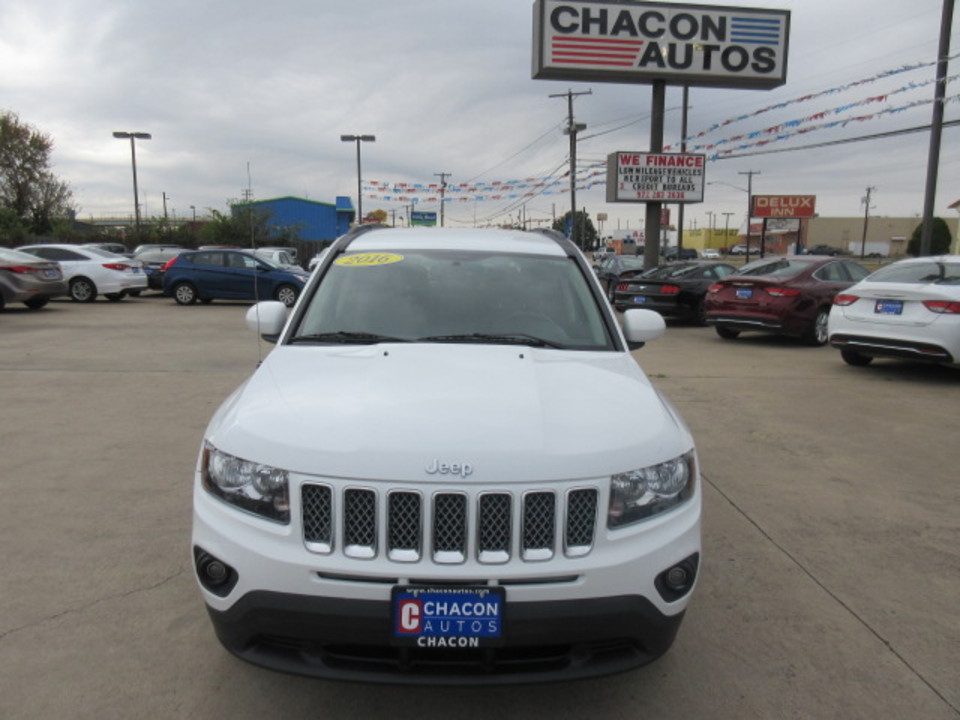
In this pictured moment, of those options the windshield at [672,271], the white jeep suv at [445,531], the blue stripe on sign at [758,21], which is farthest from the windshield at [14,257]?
the blue stripe on sign at [758,21]

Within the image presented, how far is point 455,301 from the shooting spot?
3.62 m

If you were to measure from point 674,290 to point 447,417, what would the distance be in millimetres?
13480

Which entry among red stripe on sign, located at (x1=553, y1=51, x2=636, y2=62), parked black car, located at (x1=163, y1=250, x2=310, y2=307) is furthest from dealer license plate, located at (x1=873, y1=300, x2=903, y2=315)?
parked black car, located at (x1=163, y1=250, x2=310, y2=307)

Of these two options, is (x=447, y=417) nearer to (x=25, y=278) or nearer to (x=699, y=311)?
(x=699, y=311)

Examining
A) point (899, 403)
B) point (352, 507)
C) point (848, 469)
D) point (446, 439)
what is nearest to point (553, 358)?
point (446, 439)

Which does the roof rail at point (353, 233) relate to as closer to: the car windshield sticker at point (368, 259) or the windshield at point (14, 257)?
the car windshield sticker at point (368, 259)

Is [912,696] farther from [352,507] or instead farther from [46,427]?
[46,427]

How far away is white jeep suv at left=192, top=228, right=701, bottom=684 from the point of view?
7.11 ft

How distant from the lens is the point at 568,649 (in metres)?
2.27

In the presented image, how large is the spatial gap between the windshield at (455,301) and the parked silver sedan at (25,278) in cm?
1422

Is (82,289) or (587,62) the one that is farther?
(587,62)

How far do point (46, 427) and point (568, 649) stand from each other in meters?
5.54

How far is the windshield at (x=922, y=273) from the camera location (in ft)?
27.9

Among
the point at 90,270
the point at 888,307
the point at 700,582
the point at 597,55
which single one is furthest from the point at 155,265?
the point at 700,582
